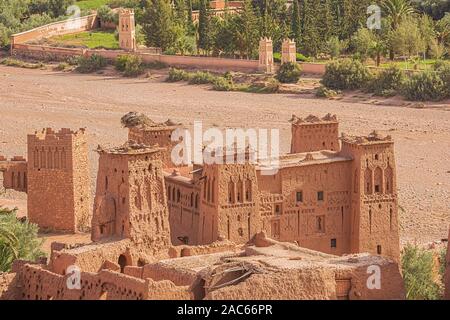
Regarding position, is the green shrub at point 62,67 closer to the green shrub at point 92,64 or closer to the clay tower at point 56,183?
the green shrub at point 92,64

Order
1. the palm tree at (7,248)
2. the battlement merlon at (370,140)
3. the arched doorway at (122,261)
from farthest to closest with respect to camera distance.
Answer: the battlement merlon at (370,140) < the palm tree at (7,248) < the arched doorway at (122,261)

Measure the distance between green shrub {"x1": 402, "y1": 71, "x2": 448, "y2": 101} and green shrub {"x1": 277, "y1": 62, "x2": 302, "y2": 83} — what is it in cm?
833

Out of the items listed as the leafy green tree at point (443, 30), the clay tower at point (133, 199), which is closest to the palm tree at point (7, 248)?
the clay tower at point (133, 199)

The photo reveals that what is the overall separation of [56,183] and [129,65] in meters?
45.3

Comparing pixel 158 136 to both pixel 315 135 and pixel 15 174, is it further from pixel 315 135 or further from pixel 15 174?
pixel 15 174

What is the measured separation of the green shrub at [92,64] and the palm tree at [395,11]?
55.6 ft

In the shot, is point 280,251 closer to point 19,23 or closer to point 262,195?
point 262,195

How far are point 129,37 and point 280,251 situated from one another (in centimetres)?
6398

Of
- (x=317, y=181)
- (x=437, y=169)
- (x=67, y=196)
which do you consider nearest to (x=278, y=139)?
(x=437, y=169)

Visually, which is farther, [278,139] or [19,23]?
[19,23]

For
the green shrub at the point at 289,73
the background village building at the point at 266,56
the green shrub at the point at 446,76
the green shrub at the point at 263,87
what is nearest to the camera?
the green shrub at the point at 446,76

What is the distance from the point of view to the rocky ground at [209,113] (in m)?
63.8

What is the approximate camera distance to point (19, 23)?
372 ft

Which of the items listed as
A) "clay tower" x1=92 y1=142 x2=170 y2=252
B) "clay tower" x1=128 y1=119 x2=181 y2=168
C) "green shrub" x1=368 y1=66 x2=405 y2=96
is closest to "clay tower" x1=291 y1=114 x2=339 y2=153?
"clay tower" x1=128 y1=119 x2=181 y2=168
